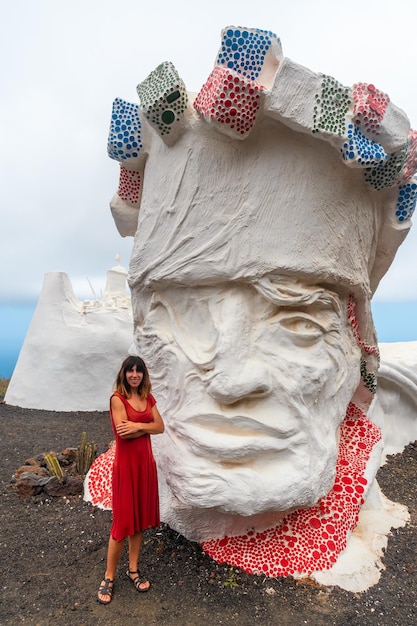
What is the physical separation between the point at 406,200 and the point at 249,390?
160cm

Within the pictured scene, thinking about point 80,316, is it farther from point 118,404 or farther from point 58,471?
point 118,404

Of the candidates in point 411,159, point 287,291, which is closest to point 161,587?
point 287,291

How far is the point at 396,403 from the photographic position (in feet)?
17.8

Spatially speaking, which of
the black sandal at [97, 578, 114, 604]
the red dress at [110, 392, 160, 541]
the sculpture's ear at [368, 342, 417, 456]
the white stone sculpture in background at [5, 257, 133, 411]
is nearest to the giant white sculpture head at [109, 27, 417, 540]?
the red dress at [110, 392, 160, 541]

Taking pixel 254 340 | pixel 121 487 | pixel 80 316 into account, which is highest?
pixel 254 340

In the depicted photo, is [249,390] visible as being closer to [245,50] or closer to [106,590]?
[106,590]

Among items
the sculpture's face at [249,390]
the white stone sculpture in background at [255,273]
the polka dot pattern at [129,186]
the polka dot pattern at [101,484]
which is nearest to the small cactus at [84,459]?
the polka dot pattern at [101,484]

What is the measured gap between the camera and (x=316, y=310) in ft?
8.16

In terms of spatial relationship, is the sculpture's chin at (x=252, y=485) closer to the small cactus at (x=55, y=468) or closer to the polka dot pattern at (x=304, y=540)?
the polka dot pattern at (x=304, y=540)

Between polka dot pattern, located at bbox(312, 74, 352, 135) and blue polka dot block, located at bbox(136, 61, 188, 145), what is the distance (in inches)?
27.1

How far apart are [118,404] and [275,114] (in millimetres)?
1569

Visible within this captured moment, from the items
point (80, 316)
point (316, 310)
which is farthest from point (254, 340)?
point (80, 316)

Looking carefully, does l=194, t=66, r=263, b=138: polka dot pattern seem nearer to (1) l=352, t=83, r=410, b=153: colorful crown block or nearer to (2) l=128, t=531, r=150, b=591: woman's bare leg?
(1) l=352, t=83, r=410, b=153: colorful crown block

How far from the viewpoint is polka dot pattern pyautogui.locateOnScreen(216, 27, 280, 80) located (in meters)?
2.02
